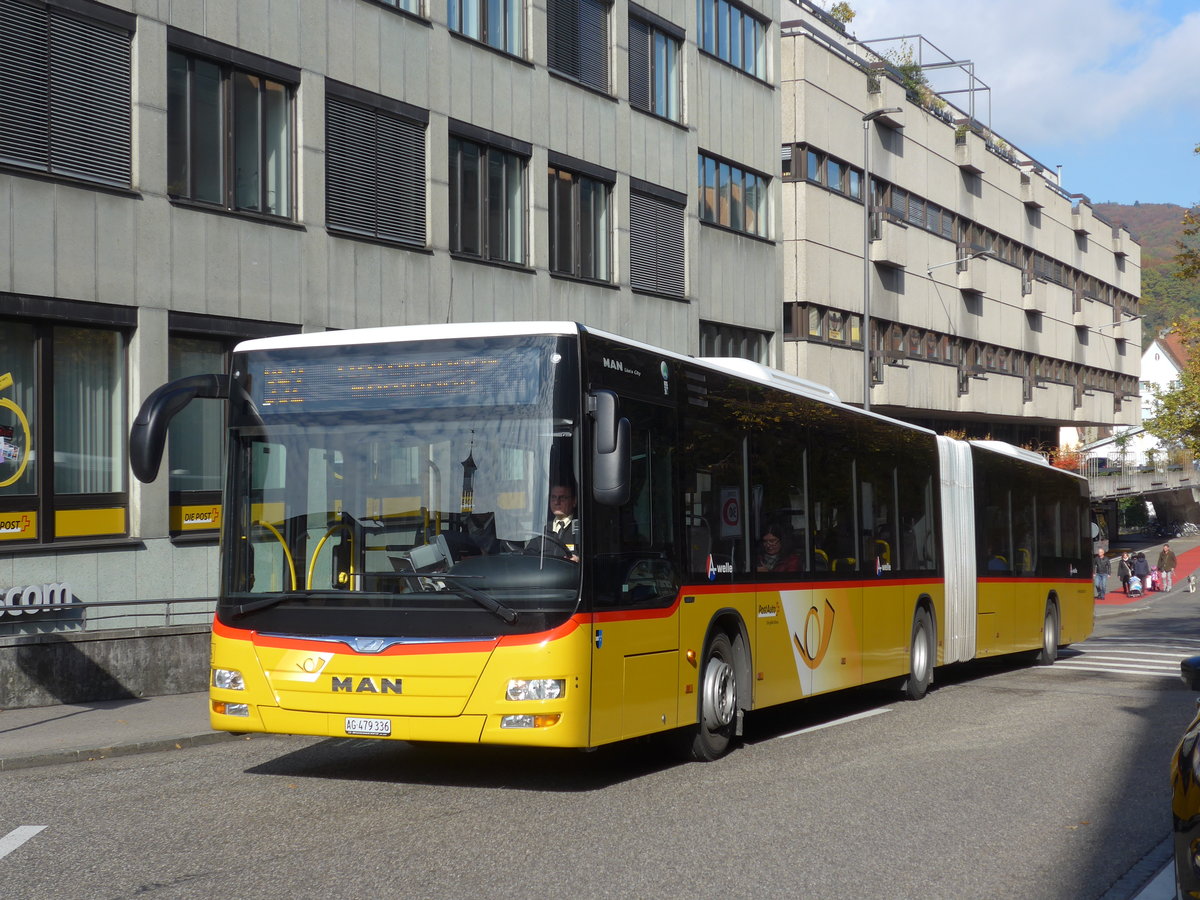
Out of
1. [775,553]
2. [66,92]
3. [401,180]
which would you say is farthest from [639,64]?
[775,553]

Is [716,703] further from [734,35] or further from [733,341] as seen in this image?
[734,35]

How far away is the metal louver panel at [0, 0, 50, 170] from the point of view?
17219 millimetres

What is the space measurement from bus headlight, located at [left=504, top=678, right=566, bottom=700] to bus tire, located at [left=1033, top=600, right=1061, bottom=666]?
15203mm

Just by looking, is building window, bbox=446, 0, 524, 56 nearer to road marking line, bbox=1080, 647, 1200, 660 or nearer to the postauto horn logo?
road marking line, bbox=1080, 647, 1200, 660

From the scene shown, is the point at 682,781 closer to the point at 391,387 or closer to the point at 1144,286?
the point at 391,387

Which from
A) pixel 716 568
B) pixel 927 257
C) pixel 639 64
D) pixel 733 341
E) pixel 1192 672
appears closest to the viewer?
pixel 1192 672

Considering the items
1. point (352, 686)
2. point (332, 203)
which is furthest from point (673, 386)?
point (332, 203)

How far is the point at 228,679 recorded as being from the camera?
31.5 feet

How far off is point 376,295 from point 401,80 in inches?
137

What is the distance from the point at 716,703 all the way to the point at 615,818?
2.62 metres

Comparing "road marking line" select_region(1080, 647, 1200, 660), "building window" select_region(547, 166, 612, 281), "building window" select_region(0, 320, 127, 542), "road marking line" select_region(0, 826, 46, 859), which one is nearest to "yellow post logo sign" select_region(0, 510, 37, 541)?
"building window" select_region(0, 320, 127, 542)

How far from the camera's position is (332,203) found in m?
22.0

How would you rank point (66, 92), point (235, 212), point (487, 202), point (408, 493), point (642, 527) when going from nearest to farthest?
1. point (408, 493)
2. point (642, 527)
3. point (66, 92)
4. point (235, 212)
5. point (487, 202)

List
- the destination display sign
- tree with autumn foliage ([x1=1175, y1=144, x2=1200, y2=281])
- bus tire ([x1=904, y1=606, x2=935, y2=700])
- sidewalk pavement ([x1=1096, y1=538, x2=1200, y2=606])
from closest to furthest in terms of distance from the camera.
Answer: the destination display sign < bus tire ([x1=904, y1=606, x2=935, y2=700]) < tree with autumn foliage ([x1=1175, y1=144, x2=1200, y2=281]) < sidewalk pavement ([x1=1096, y1=538, x2=1200, y2=606])
